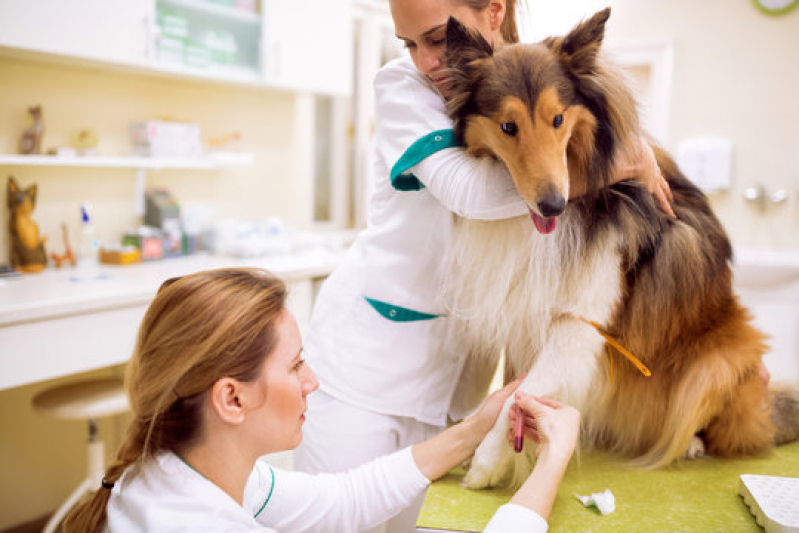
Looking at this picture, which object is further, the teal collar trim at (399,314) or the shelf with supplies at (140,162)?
the shelf with supplies at (140,162)

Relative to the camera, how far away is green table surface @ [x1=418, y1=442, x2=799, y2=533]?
40.5 inches

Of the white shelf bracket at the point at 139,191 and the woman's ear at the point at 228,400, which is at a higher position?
the white shelf bracket at the point at 139,191

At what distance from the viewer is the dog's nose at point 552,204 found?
90cm

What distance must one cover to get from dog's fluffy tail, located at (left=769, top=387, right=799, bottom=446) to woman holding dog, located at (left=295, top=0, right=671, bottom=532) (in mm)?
557

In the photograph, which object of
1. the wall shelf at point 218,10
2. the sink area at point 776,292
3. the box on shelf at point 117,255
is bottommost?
the sink area at point 776,292

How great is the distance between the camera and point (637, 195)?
1111 millimetres

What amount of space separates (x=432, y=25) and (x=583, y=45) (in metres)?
0.25

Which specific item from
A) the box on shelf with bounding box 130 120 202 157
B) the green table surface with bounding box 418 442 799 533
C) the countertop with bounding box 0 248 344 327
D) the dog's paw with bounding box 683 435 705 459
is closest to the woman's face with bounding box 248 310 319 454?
the green table surface with bounding box 418 442 799 533

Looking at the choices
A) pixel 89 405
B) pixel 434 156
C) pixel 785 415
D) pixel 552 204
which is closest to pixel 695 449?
pixel 785 415

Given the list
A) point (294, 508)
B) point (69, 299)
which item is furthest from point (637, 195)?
point (69, 299)

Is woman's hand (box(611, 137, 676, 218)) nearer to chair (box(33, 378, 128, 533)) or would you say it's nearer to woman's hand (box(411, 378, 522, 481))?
woman's hand (box(411, 378, 522, 481))

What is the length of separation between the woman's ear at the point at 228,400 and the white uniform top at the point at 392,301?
420 millimetres

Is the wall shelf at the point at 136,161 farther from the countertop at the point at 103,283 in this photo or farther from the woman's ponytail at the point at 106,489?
the woman's ponytail at the point at 106,489

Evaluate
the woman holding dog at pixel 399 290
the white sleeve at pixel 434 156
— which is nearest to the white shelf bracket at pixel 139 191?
the woman holding dog at pixel 399 290
